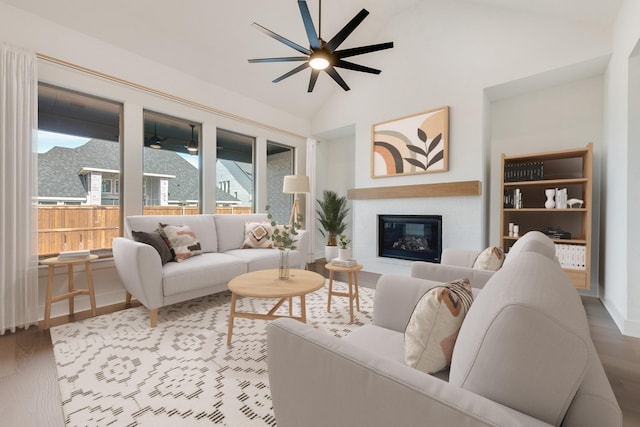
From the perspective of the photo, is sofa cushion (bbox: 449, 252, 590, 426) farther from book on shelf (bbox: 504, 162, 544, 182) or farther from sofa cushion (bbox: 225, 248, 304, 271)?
book on shelf (bbox: 504, 162, 544, 182)

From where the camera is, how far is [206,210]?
13.2 feet

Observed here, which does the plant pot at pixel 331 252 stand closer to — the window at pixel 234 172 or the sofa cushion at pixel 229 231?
the window at pixel 234 172

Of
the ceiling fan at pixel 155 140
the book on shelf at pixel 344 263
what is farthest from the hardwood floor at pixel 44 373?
the ceiling fan at pixel 155 140

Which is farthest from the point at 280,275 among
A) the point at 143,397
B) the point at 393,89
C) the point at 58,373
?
the point at 393,89

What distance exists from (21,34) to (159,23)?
3.89 feet

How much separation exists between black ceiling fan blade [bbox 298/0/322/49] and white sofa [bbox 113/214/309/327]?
7.25ft

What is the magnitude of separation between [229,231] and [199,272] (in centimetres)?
108

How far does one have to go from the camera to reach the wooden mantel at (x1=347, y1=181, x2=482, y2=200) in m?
3.55

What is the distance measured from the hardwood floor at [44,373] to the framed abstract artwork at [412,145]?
236 cm

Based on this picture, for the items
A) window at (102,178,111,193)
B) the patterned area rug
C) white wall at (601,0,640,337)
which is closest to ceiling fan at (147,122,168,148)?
window at (102,178,111,193)

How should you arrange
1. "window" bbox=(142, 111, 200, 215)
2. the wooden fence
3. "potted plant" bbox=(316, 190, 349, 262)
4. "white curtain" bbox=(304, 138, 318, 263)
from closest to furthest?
1. the wooden fence
2. "window" bbox=(142, 111, 200, 215)
3. "potted plant" bbox=(316, 190, 349, 262)
4. "white curtain" bbox=(304, 138, 318, 263)

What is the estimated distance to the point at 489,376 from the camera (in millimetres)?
583

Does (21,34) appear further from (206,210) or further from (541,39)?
(541,39)

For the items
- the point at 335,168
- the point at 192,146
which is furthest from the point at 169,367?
the point at 335,168
